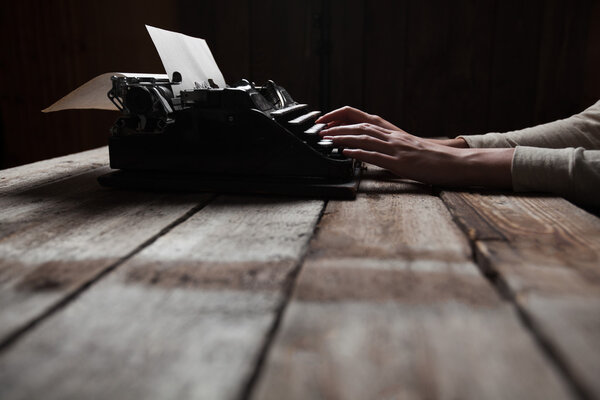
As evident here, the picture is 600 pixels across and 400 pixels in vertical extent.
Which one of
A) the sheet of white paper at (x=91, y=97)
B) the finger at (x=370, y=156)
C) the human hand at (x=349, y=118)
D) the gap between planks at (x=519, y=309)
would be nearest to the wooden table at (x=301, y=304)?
the gap between planks at (x=519, y=309)

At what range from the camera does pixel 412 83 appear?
2.45 meters

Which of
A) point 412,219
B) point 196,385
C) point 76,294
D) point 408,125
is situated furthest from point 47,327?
point 408,125

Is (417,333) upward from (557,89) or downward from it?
downward

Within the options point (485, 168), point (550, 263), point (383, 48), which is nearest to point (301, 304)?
point (550, 263)

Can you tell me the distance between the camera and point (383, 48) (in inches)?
95.3

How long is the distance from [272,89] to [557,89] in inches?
67.7

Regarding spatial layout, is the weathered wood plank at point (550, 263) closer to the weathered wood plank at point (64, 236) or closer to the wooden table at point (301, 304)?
the wooden table at point (301, 304)

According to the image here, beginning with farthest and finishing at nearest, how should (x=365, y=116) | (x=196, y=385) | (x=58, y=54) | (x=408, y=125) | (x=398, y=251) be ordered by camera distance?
(x=58, y=54), (x=408, y=125), (x=365, y=116), (x=398, y=251), (x=196, y=385)

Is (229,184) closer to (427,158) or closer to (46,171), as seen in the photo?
(427,158)

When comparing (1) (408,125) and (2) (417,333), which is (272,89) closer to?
(2) (417,333)

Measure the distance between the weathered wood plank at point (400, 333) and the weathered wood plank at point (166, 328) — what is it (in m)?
0.03

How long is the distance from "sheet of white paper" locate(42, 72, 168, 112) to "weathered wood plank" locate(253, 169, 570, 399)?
0.70m

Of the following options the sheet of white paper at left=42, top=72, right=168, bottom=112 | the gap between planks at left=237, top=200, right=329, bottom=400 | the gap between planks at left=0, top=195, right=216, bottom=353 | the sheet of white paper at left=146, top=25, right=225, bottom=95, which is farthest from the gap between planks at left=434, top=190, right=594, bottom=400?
the sheet of white paper at left=42, top=72, right=168, bottom=112

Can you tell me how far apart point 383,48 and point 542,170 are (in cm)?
165
